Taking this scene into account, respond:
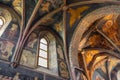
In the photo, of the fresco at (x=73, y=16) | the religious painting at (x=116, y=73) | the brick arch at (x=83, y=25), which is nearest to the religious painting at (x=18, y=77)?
the brick arch at (x=83, y=25)

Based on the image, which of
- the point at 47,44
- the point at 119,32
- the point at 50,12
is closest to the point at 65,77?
the point at 47,44

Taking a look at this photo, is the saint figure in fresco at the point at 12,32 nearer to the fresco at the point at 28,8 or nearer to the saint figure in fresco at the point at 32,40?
the fresco at the point at 28,8

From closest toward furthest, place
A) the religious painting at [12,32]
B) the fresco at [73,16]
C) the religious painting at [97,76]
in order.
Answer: the religious painting at [12,32]
the fresco at [73,16]
the religious painting at [97,76]

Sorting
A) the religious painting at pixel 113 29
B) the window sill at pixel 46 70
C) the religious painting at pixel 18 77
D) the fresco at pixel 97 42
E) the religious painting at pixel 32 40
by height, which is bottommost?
the religious painting at pixel 18 77

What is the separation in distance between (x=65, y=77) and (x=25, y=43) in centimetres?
313

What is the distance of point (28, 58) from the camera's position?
39.3 feet

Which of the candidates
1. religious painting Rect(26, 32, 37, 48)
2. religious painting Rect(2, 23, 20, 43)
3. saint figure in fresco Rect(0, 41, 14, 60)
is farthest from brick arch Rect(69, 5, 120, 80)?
saint figure in fresco Rect(0, 41, 14, 60)

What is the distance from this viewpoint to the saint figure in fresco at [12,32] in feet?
40.2

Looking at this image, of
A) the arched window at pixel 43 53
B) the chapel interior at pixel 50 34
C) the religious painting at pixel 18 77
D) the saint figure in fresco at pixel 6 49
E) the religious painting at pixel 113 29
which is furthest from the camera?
the religious painting at pixel 113 29

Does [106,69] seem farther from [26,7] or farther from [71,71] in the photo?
[26,7]

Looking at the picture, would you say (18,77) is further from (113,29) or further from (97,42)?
(113,29)

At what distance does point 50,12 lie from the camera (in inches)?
554

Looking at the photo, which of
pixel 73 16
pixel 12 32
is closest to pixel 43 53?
pixel 12 32

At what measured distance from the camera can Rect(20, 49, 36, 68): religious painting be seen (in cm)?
1156
